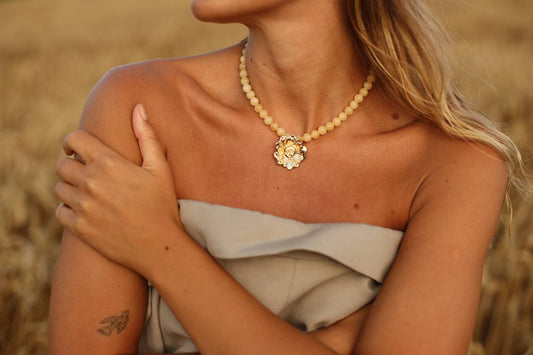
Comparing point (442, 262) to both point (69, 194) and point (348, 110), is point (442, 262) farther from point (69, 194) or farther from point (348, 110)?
point (69, 194)

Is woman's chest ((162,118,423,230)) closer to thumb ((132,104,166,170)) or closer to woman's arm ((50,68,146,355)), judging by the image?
thumb ((132,104,166,170))

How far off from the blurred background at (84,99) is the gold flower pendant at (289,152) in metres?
0.68

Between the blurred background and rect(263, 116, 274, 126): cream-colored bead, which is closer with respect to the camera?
rect(263, 116, 274, 126): cream-colored bead

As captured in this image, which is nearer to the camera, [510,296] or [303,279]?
[303,279]

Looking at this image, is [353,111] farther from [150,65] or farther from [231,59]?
[150,65]

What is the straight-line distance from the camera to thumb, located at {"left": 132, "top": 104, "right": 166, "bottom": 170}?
1871 mm

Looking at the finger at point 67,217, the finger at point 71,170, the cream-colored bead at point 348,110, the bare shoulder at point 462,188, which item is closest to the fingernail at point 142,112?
the finger at point 71,170

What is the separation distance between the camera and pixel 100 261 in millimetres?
1805

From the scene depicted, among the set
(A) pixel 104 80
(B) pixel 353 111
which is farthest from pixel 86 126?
(B) pixel 353 111

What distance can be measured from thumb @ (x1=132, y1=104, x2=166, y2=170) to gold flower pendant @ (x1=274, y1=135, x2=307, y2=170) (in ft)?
1.33

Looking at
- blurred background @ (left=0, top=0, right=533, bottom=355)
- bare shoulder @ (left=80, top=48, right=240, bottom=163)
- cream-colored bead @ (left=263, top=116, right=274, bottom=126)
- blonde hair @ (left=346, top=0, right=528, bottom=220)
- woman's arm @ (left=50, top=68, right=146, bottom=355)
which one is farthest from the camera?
blurred background @ (left=0, top=0, right=533, bottom=355)

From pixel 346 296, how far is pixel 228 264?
1.22ft

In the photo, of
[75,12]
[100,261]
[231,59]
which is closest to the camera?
[100,261]

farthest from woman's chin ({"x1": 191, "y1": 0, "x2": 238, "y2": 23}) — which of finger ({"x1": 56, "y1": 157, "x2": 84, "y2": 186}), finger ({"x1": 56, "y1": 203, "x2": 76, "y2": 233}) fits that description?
finger ({"x1": 56, "y1": 203, "x2": 76, "y2": 233})
